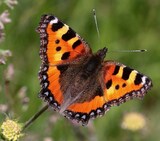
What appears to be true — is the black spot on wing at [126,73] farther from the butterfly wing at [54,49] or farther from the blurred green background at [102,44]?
the blurred green background at [102,44]

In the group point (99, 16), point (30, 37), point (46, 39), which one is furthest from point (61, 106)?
point (99, 16)

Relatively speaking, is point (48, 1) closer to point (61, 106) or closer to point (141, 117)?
point (141, 117)

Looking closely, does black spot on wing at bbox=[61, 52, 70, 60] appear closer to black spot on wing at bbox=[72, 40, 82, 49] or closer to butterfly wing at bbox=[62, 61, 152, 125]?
black spot on wing at bbox=[72, 40, 82, 49]

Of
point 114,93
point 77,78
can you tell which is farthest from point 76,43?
point 114,93

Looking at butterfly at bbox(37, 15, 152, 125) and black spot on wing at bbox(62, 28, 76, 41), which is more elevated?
black spot on wing at bbox(62, 28, 76, 41)

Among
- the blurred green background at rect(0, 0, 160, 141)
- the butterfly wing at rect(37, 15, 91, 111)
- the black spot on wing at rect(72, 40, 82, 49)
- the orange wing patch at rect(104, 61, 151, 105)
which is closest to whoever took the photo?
the orange wing patch at rect(104, 61, 151, 105)

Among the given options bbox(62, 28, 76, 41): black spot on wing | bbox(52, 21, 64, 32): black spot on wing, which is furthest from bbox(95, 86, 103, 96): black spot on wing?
bbox(52, 21, 64, 32): black spot on wing
